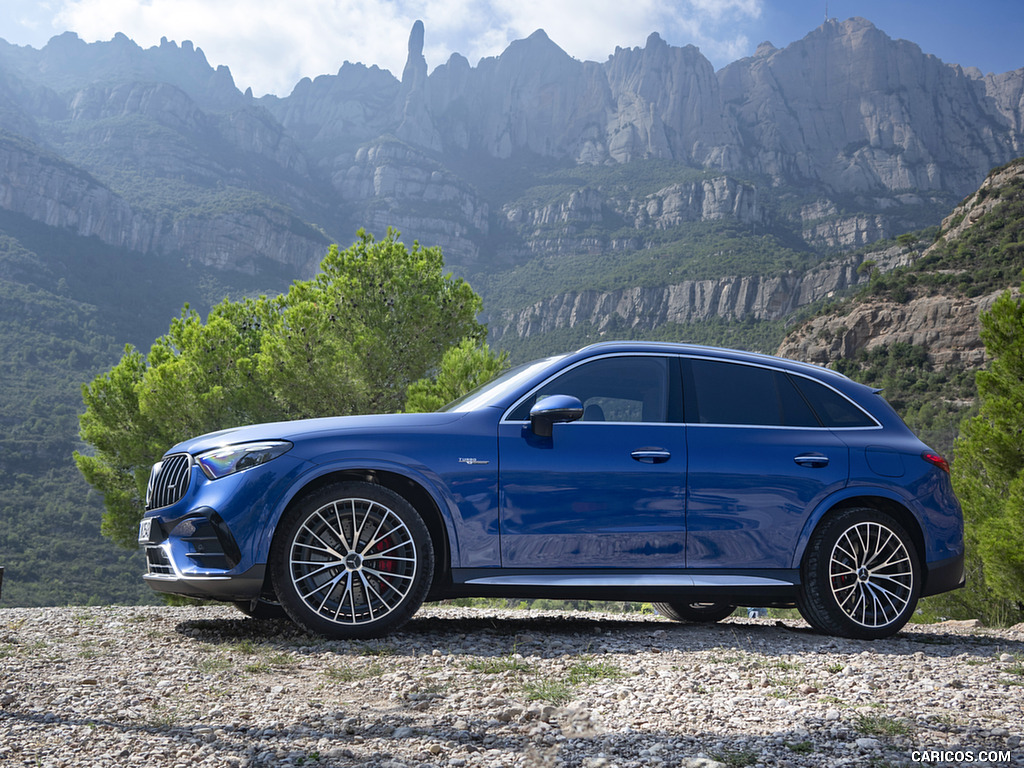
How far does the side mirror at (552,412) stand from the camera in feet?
13.7

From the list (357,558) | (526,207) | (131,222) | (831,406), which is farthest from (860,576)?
(526,207)

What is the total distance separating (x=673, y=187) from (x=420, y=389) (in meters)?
138

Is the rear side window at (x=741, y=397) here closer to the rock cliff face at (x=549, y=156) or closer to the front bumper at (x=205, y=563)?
the front bumper at (x=205, y=563)

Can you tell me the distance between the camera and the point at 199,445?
14.1 ft

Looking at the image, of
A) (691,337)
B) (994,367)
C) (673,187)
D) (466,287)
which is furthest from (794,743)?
(673,187)

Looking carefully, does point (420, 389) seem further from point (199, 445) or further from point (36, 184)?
point (36, 184)

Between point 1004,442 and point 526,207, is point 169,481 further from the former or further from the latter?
point 526,207

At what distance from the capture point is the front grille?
14.0 ft

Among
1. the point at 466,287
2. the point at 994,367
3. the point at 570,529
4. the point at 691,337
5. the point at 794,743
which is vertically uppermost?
the point at 691,337

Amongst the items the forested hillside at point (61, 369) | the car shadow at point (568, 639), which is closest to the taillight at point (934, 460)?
the car shadow at point (568, 639)

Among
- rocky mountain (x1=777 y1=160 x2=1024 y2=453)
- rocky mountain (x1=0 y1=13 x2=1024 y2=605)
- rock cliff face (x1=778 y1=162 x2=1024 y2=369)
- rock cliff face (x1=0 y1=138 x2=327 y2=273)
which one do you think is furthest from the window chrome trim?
rock cliff face (x1=0 y1=138 x2=327 y2=273)

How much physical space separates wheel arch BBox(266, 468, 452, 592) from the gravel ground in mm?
432

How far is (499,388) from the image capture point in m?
4.75

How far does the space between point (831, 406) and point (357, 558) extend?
319 centimetres
